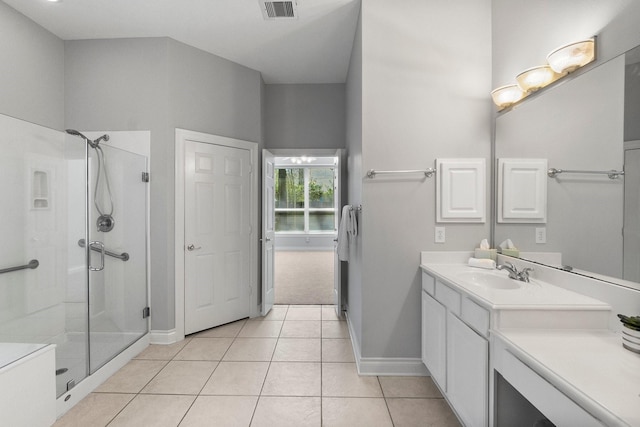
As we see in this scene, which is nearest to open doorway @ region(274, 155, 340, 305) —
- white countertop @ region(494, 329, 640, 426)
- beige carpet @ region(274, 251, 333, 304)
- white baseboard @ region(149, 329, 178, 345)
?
beige carpet @ region(274, 251, 333, 304)

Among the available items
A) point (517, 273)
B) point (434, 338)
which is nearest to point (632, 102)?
point (517, 273)

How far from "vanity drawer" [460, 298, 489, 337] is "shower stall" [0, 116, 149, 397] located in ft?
8.34

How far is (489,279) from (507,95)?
1.30m

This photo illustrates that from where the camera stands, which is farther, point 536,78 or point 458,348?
point 536,78

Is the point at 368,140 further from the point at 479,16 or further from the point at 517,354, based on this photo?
the point at 517,354

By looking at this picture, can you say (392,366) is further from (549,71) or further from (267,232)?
(549,71)

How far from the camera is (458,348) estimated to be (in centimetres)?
164

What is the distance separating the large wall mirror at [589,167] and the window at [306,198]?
6526mm

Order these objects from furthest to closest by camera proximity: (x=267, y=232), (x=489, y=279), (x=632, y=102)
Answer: (x=267, y=232) → (x=489, y=279) → (x=632, y=102)

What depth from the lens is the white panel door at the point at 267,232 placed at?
349 cm

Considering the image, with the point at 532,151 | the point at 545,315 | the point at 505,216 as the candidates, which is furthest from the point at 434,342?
the point at 532,151

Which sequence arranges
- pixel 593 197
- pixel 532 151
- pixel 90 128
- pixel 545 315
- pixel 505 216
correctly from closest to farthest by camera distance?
1. pixel 545 315
2. pixel 593 197
3. pixel 532 151
4. pixel 505 216
5. pixel 90 128

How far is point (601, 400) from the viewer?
0.79m

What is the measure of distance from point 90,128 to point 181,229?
1.34 meters
